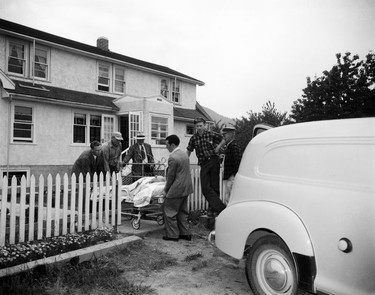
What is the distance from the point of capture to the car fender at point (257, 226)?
9.11 ft

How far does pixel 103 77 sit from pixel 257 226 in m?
17.6

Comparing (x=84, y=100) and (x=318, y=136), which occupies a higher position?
(x=84, y=100)

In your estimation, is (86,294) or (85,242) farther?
(85,242)

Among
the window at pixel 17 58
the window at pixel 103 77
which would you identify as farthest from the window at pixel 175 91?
the window at pixel 17 58

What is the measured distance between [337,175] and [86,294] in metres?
2.86

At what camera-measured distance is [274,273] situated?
3.07 meters

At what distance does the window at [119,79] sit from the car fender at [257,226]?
57.2 ft

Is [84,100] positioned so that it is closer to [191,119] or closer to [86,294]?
[191,119]

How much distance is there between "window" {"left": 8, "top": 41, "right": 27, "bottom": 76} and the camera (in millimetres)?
15117

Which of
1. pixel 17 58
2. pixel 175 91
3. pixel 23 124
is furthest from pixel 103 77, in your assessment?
pixel 175 91

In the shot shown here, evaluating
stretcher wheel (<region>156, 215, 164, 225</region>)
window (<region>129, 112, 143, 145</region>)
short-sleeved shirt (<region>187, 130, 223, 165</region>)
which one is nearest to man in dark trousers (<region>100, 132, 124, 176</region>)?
stretcher wheel (<region>156, 215, 164, 225</region>)

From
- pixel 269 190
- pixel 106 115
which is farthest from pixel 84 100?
pixel 269 190

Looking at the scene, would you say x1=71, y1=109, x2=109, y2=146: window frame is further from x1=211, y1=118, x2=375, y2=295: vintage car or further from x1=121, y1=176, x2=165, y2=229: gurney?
x1=211, y1=118, x2=375, y2=295: vintage car

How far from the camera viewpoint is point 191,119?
72.2 feet
